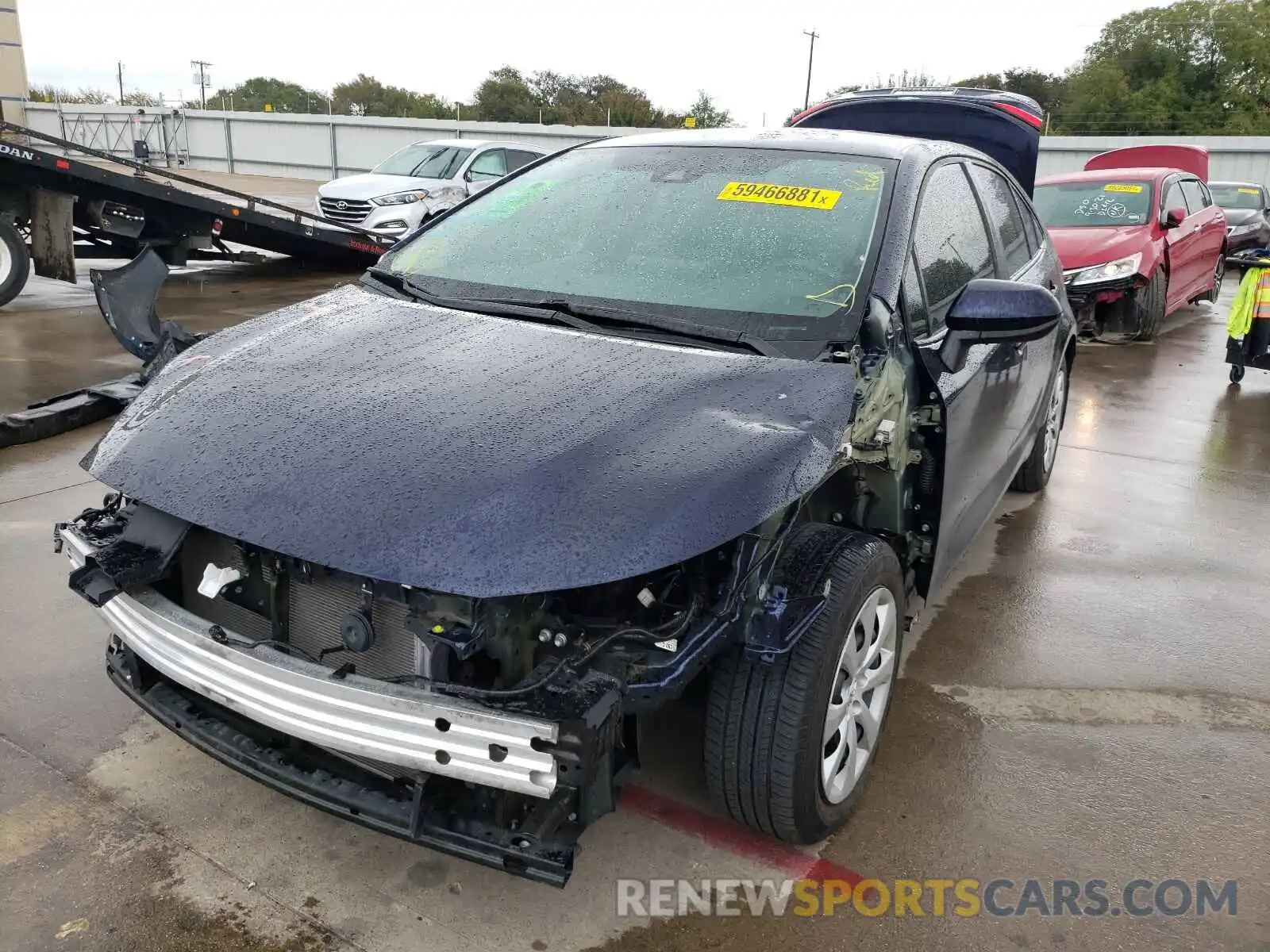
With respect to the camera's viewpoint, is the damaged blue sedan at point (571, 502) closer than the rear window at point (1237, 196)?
Yes

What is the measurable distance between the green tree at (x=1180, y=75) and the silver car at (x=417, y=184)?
44.9 meters

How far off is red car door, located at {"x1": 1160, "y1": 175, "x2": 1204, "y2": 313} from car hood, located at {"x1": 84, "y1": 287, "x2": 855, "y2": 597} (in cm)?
883

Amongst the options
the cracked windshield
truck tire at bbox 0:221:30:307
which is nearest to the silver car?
truck tire at bbox 0:221:30:307

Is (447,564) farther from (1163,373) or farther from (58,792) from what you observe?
(1163,373)

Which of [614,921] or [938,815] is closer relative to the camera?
[614,921]

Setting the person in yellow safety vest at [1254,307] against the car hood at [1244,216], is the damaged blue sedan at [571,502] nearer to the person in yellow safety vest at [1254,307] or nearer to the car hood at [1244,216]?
the person in yellow safety vest at [1254,307]

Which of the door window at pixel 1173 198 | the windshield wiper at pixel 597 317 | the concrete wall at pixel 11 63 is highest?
the concrete wall at pixel 11 63

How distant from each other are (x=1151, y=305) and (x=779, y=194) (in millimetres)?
7728

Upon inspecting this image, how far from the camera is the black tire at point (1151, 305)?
30.5 feet

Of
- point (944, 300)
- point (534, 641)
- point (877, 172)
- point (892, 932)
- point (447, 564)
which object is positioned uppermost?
point (877, 172)

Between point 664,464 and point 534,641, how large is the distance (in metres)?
0.45

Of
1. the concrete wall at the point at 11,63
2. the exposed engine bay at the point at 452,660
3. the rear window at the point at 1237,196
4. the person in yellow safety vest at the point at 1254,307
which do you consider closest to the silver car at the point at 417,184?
the person in yellow safety vest at the point at 1254,307

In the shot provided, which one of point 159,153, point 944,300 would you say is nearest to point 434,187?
point 944,300

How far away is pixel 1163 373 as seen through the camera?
836 cm
